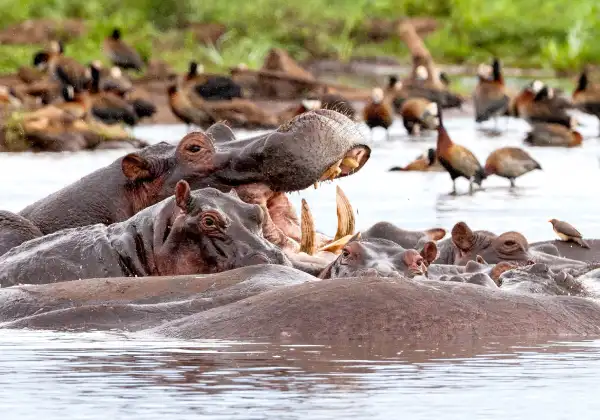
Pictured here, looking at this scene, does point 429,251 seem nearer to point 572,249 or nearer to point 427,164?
point 572,249

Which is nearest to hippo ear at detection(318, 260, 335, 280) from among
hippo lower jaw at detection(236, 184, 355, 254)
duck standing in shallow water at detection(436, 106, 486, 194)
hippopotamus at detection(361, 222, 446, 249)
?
hippo lower jaw at detection(236, 184, 355, 254)

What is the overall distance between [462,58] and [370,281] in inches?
1417

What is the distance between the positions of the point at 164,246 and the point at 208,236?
20cm

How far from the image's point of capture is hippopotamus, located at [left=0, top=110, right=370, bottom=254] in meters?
7.50

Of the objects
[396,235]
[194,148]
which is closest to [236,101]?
[396,235]

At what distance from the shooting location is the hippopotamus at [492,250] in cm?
915

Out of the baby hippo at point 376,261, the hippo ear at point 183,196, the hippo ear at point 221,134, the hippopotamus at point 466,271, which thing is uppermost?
the hippo ear at point 221,134

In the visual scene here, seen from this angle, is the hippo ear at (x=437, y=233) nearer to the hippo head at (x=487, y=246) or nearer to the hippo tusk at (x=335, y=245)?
the hippo head at (x=487, y=246)

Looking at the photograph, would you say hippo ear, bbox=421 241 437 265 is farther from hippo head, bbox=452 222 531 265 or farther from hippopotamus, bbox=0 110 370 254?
hippo head, bbox=452 222 531 265

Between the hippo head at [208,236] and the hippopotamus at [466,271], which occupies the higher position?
the hippo head at [208,236]

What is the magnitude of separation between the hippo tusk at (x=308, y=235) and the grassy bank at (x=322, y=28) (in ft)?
95.1

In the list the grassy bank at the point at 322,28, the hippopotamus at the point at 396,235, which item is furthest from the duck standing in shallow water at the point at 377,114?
the hippopotamus at the point at 396,235

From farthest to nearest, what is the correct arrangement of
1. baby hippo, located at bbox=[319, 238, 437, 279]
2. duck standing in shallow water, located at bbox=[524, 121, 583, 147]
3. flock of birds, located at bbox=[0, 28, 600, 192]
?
flock of birds, located at bbox=[0, 28, 600, 192]
duck standing in shallow water, located at bbox=[524, 121, 583, 147]
baby hippo, located at bbox=[319, 238, 437, 279]

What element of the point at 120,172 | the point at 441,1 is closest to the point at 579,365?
the point at 120,172
